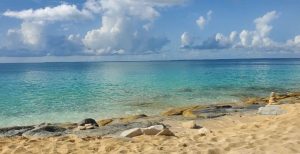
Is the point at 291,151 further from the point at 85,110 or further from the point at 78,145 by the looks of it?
the point at 85,110

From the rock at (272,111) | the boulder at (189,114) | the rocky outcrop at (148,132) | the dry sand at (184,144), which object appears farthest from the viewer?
the boulder at (189,114)

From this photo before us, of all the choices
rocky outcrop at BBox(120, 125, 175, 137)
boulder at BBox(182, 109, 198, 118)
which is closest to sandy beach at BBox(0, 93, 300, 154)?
rocky outcrop at BBox(120, 125, 175, 137)

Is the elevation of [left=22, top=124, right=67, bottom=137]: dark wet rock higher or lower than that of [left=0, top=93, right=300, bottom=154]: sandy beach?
lower

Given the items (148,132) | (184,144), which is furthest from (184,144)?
(148,132)

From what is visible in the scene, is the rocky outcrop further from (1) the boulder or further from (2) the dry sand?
(1) the boulder

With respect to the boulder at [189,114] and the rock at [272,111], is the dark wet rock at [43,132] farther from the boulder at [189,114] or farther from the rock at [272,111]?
the rock at [272,111]

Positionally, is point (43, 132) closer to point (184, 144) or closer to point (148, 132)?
point (148, 132)

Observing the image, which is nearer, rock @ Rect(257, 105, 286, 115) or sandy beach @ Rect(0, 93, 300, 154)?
sandy beach @ Rect(0, 93, 300, 154)

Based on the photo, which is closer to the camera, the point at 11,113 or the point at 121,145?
the point at 121,145

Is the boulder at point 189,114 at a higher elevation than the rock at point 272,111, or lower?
lower

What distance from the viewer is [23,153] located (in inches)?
432

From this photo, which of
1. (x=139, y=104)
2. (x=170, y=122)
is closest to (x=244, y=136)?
(x=170, y=122)

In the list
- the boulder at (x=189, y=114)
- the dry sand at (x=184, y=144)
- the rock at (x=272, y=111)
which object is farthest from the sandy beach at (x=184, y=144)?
the boulder at (x=189, y=114)

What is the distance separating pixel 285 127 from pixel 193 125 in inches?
184
